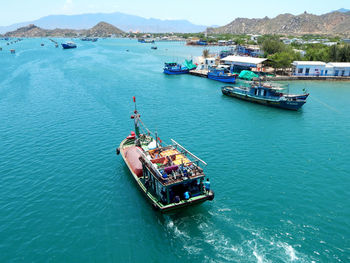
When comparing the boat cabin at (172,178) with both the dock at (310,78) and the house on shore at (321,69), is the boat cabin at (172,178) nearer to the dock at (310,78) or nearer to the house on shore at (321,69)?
the dock at (310,78)

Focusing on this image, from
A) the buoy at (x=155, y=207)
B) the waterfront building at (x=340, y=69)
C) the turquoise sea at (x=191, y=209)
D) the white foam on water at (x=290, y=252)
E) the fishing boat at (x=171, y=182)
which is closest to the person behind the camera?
the white foam on water at (x=290, y=252)

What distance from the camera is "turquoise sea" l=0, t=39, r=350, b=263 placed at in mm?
20667

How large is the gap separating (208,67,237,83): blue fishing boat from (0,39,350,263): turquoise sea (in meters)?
25.3

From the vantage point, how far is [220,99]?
65625 mm

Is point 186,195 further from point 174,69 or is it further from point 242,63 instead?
point 242,63

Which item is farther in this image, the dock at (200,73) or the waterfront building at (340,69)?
the dock at (200,73)

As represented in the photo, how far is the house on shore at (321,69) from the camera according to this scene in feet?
272

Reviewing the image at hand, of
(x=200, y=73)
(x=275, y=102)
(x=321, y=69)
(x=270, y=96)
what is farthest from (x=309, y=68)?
(x=200, y=73)

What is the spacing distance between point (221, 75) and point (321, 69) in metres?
34.5

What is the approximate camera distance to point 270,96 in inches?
2307

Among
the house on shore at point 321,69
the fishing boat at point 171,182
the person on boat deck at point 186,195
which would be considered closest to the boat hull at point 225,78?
the house on shore at point 321,69

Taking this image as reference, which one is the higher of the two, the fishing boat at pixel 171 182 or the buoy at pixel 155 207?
the fishing boat at pixel 171 182

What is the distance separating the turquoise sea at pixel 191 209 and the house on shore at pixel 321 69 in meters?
28.1

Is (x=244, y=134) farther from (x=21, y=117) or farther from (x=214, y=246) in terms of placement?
(x=21, y=117)
